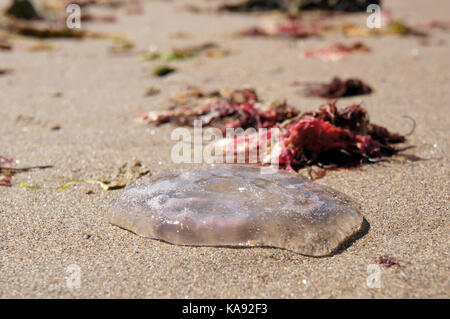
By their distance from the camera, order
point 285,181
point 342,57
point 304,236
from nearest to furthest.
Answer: point 304,236
point 285,181
point 342,57

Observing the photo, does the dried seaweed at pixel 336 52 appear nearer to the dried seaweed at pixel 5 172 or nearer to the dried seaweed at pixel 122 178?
the dried seaweed at pixel 122 178

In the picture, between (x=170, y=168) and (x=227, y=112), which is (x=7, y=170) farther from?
(x=227, y=112)

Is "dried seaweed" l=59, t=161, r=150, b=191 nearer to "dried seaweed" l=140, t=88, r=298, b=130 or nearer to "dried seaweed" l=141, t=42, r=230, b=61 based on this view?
"dried seaweed" l=140, t=88, r=298, b=130

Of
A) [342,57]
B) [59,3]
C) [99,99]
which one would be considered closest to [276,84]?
[342,57]

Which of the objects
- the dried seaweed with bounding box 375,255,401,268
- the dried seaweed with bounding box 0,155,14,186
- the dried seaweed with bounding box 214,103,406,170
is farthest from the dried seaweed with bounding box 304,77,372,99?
the dried seaweed with bounding box 0,155,14,186

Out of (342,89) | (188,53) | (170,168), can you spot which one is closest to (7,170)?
(170,168)

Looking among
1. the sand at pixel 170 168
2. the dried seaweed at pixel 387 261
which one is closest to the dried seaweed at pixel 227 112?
the sand at pixel 170 168
